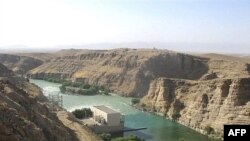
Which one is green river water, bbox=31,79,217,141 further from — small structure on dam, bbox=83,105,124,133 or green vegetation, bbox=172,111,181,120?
small structure on dam, bbox=83,105,124,133

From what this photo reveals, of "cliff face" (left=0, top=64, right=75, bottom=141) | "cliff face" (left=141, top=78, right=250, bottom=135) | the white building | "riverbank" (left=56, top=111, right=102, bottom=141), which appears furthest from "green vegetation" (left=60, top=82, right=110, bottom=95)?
"cliff face" (left=0, top=64, right=75, bottom=141)

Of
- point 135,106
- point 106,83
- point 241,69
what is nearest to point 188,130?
point 135,106

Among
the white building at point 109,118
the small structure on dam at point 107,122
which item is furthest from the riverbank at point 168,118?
the white building at point 109,118

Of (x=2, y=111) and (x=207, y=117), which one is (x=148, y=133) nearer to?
(x=207, y=117)

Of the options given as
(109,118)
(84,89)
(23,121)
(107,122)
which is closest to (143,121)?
(109,118)

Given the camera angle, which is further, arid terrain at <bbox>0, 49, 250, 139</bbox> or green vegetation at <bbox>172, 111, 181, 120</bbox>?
green vegetation at <bbox>172, 111, 181, 120</bbox>

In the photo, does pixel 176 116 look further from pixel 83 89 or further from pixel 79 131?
pixel 83 89
